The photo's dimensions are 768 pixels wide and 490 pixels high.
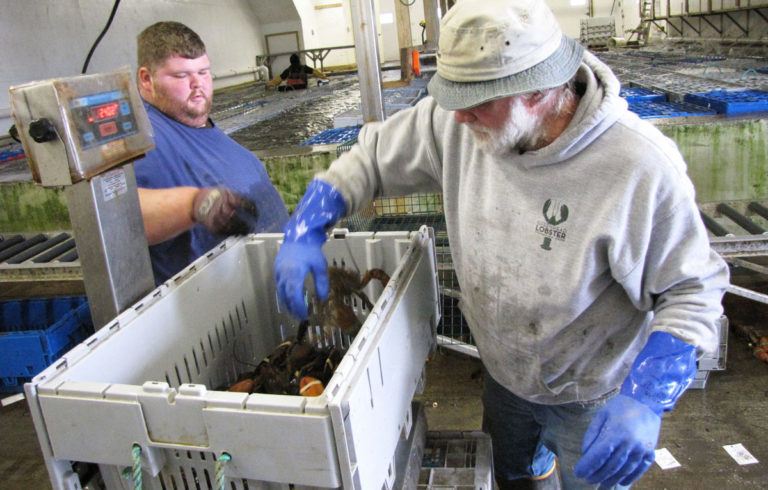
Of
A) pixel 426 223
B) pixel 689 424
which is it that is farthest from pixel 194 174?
pixel 689 424

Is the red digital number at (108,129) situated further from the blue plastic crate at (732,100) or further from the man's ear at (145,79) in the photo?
the blue plastic crate at (732,100)

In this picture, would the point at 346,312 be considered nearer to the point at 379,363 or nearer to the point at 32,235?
the point at 379,363

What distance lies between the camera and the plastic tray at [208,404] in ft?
2.42

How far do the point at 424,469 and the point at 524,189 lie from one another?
624 millimetres

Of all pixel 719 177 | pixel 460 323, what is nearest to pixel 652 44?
pixel 719 177

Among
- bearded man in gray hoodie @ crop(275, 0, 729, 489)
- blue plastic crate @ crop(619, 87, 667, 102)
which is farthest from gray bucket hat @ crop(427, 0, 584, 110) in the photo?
blue plastic crate @ crop(619, 87, 667, 102)

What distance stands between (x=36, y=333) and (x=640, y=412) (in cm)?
276

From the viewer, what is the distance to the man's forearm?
152 cm

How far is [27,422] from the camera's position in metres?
2.91

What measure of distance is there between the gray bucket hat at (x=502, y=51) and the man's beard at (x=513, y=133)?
6 cm

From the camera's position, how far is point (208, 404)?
751 millimetres

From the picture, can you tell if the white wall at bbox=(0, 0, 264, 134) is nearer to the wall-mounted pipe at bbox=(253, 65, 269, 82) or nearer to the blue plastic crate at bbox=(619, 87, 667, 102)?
the wall-mounted pipe at bbox=(253, 65, 269, 82)

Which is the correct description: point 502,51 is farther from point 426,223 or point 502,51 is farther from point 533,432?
point 426,223

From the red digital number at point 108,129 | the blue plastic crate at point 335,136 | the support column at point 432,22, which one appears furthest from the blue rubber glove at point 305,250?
the support column at point 432,22
